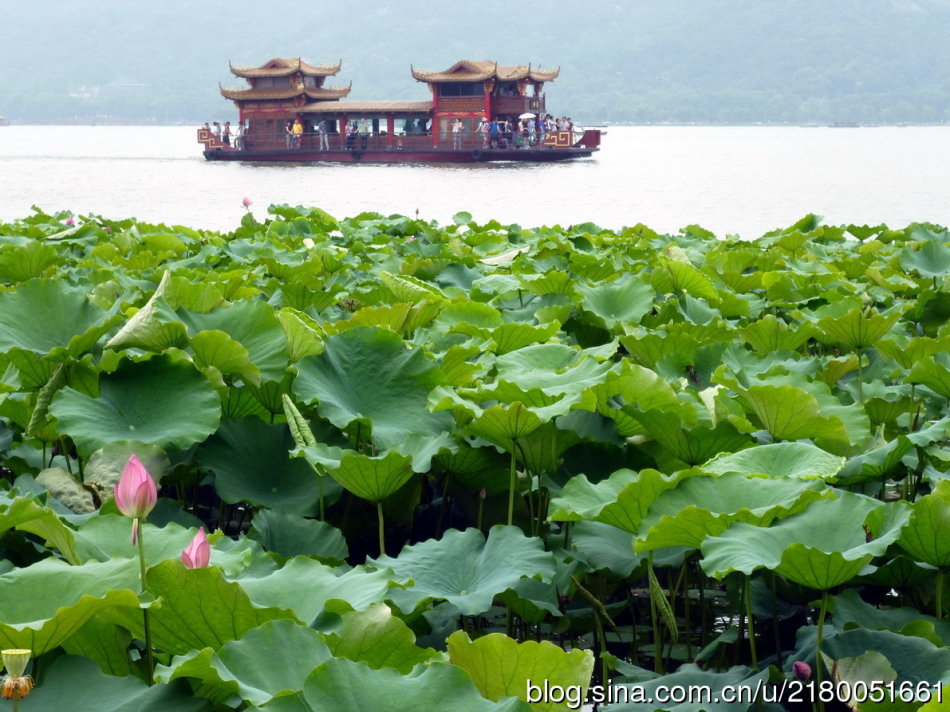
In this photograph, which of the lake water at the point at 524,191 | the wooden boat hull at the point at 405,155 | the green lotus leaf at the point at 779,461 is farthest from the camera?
the wooden boat hull at the point at 405,155

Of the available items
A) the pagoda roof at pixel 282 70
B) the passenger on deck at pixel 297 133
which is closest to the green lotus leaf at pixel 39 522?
the pagoda roof at pixel 282 70

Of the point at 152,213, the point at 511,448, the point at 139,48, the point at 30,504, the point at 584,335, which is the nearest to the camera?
the point at 30,504

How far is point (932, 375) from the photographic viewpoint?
1.87 m

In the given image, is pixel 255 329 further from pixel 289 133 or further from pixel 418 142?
pixel 289 133

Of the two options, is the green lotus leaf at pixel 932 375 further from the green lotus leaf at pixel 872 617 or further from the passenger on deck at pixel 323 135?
the passenger on deck at pixel 323 135

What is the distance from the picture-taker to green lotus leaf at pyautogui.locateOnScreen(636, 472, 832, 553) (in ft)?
A: 3.94

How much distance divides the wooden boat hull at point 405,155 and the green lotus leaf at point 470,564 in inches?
1618

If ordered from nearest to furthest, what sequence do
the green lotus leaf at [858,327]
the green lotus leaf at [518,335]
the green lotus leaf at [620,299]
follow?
the green lotus leaf at [518,335] < the green lotus leaf at [858,327] < the green lotus leaf at [620,299]

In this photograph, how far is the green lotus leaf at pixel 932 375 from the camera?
1.84 metres

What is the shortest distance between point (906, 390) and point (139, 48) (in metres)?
198

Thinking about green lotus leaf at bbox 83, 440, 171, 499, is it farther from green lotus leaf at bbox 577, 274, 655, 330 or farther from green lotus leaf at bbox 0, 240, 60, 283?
green lotus leaf at bbox 0, 240, 60, 283

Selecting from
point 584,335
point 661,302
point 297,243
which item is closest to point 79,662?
point 584,335

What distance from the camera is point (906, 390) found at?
2.03 meters

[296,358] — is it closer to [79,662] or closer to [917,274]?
[79,662]
